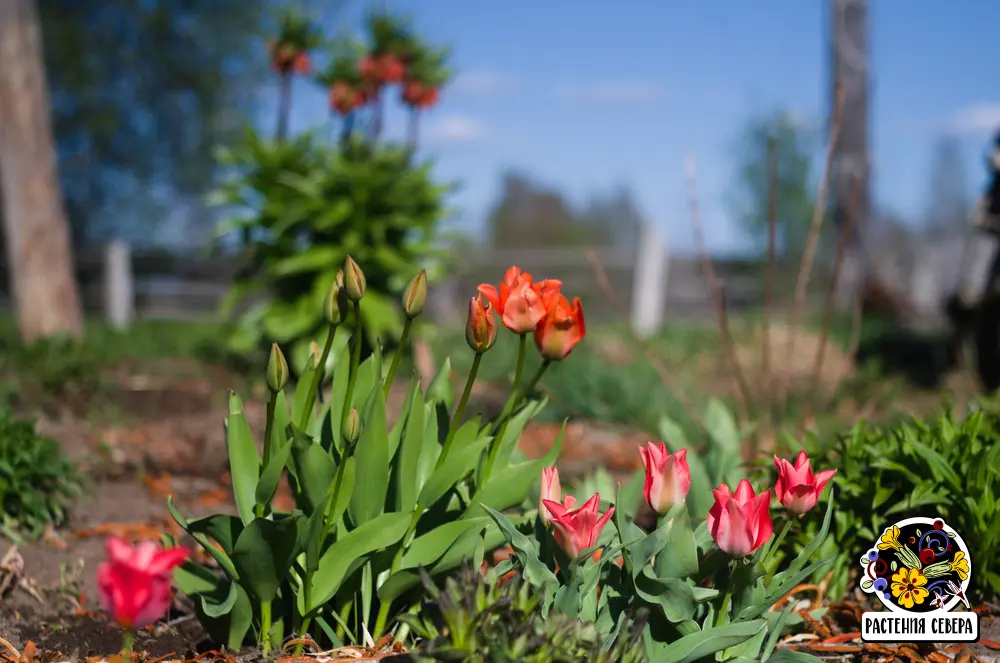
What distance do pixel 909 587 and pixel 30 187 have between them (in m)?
7.19

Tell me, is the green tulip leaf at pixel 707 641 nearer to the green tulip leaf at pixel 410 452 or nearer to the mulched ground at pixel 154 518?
the mulched ground at pixel 154 518

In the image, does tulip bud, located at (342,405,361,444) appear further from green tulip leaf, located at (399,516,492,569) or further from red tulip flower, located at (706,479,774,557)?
red tulip flower, located at (706,479,774,557)

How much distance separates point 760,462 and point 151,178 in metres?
16.9

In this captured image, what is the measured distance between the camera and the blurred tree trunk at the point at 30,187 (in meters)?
7.07

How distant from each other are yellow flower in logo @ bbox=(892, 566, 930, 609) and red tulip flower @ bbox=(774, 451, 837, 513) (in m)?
0.48

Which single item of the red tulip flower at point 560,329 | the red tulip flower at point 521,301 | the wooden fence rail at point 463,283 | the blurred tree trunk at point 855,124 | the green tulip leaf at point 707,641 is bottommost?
the wooden fence rail at point 463,283

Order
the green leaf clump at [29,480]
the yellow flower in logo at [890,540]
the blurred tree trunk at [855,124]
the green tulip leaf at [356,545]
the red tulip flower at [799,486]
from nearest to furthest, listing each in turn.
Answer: the red tulip flower at [799,486], the green tulip leaf at [356,545], the yellow flower in logo at [890,540], the green leaf clump at [29,480], the blurred tree trunk at [855,124]

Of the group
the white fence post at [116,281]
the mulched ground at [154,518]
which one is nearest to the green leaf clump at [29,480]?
the mulched ground at [154,518]

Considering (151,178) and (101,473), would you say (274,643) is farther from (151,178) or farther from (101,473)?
(151,178)

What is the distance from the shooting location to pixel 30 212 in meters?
7.22

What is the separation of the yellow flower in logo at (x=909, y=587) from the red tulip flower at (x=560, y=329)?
36.1 inches

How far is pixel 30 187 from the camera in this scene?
7.20m

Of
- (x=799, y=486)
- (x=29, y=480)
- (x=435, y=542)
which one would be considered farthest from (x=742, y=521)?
(x=29, y=480)

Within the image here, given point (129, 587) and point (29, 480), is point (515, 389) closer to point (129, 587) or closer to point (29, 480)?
point (129, 587)
